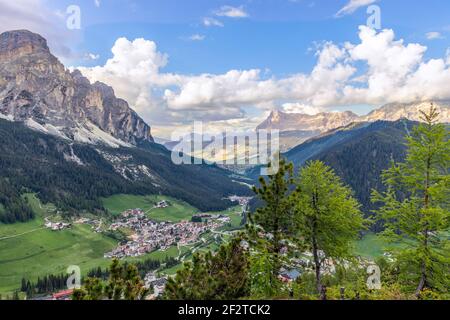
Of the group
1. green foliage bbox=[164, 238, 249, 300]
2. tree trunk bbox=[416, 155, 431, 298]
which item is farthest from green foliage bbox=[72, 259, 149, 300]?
tree trunk bbox=[416, 155, 431, 298]

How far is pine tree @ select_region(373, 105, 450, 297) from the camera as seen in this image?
90.1 ft

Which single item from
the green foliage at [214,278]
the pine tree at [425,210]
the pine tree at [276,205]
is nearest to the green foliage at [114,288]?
the green foliage at [214,278]

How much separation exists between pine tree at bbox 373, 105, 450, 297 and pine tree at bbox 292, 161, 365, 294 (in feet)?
9.45

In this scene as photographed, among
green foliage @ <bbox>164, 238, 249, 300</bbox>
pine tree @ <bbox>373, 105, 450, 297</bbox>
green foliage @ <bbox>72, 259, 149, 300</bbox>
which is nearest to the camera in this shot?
green foliage @ <bbox>72, 259, 149, 300</bbox>

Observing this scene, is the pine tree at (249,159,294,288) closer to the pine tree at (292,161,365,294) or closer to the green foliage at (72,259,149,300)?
the pine tree at (292,161,365,294)

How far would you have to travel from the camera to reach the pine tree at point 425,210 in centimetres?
2747

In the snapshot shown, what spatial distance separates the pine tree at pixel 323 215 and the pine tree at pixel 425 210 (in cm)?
288

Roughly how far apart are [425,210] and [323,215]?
26.7 ft

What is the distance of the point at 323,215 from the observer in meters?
31.4

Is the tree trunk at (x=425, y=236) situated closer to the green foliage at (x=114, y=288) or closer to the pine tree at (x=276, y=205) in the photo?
the pine tree at (x=276, y=205)

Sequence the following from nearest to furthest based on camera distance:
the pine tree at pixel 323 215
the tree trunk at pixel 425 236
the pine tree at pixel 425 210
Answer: the pine tree at pixel 425 210
the tree trunk at pixel 425 236
the pine tree at pixel 323 215

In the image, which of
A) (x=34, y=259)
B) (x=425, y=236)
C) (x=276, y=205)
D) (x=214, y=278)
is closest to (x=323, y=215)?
(x=276, y=205)
